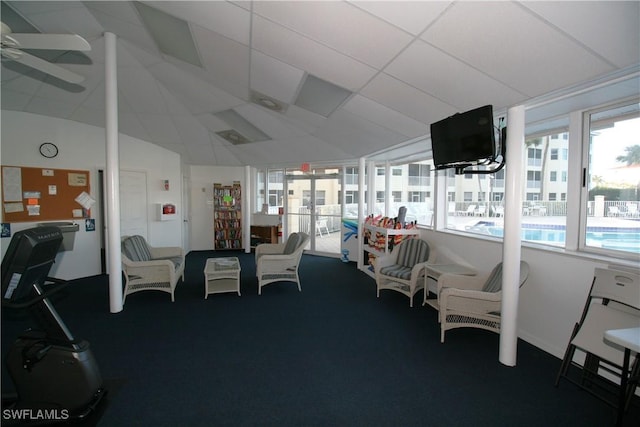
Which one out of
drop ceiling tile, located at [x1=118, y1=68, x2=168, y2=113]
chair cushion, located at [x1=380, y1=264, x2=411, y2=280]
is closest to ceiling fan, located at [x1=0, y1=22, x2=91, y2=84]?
drop ceiling tile, located at [x1=118, y1=68, x2=168, y2=113]

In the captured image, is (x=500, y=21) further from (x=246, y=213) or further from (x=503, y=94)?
(x=246, y=213)

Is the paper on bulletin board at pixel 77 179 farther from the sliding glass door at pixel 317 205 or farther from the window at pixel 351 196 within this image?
the window at pixel 351 196

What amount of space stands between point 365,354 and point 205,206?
266 inches

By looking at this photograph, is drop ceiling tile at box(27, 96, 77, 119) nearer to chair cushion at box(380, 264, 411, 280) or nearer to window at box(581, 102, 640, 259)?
chair cushion at box(380, 264, 411, 280)

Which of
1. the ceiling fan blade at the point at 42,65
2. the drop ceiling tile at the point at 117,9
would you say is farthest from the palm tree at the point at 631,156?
the ceiling fan blade at the point at 42,65

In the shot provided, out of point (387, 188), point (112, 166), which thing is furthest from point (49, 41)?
point (387, 188)

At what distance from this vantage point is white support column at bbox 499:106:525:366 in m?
2.82

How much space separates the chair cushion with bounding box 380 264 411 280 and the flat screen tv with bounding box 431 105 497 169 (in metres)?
1.87

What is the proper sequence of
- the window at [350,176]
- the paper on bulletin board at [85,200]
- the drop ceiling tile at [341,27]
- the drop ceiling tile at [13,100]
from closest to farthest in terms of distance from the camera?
1. the drop ceiling tile at [341,27]
2. the drop ceiling tile at [13,100]
3. the paper on bulletin board at [85,200]
4. the window at [350,176]

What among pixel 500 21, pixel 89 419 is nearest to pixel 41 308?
pixel 89 419

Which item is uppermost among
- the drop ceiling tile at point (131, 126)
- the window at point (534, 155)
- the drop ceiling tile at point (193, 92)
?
the drop ceiling tile at point (193, 92)

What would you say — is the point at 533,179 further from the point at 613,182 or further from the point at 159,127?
the point at 159,127

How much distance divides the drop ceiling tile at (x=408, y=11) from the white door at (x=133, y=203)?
19.5ft

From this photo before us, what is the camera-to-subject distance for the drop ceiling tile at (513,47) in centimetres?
202
